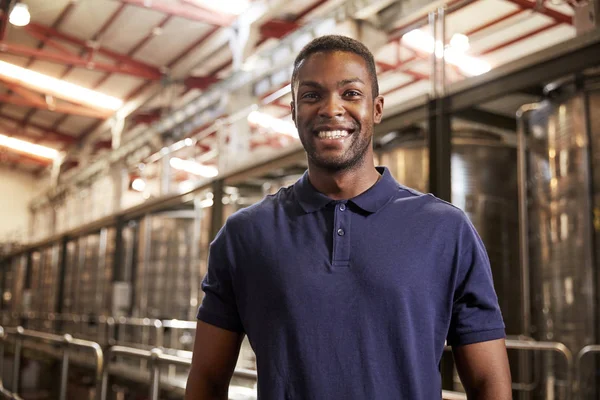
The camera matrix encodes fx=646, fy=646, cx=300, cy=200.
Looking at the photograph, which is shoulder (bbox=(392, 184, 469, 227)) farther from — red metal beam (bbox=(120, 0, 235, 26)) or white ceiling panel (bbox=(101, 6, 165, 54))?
white ceiling panel (bbox=(101, 6, 165, 54))

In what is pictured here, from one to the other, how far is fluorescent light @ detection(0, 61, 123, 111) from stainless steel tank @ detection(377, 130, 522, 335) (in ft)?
41.8

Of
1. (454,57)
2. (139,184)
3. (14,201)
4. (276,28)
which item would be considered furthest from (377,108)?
(14,201)

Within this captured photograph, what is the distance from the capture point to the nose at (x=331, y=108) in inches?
57.4

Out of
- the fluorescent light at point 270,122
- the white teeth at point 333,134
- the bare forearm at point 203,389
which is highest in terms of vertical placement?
the fluorescent light at point 270,122

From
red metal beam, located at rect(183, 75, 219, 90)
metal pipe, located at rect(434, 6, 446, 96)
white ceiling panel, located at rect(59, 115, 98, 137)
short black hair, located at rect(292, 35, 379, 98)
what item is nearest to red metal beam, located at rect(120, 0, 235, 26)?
red metal beam, located at rect(183, 75, 219, 90)

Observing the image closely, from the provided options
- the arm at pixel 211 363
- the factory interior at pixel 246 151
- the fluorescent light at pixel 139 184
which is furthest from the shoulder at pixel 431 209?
the fluorescent light at pixel 139 184

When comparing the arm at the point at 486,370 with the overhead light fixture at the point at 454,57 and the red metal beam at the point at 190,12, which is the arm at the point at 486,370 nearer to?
the overhead light fixture at the point at 454,57

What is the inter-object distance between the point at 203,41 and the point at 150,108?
14.4 feet

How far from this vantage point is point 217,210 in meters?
9.36

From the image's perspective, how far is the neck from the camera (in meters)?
1.52

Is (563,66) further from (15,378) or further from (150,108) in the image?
(150,108)

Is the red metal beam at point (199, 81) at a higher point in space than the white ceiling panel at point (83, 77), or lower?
lower

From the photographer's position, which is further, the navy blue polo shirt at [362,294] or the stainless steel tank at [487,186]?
the stainless steel tank at [487,186]

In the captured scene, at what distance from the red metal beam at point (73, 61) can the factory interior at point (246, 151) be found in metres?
0.04
